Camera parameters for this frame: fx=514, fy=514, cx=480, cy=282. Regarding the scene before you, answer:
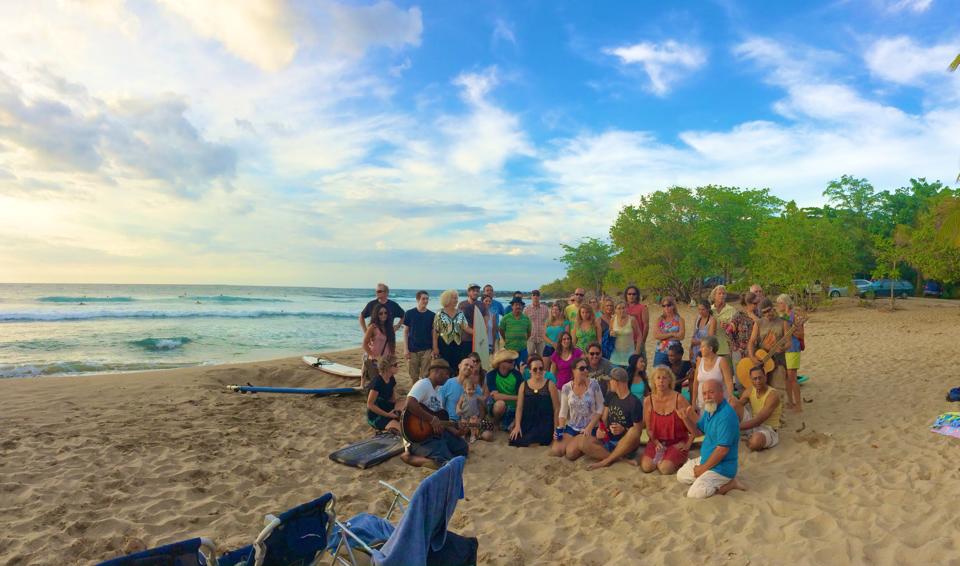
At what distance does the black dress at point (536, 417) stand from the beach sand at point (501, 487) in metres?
0.18

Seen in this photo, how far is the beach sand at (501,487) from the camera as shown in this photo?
362 cm

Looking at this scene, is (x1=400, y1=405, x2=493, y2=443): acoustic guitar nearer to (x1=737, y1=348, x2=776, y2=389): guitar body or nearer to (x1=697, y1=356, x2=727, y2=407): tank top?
(x1=697, y1=356, x2=727, y2=407): tank top

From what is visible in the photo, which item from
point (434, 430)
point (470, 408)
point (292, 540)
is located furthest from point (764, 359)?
point (292, 540)

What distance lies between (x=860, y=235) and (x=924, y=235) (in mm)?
12262

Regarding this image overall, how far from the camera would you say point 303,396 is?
8367mm

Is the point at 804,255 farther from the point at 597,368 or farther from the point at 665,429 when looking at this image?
the point at 665,429

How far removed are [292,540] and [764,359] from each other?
5822 mm

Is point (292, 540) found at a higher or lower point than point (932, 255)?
lower

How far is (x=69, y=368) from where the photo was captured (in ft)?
37.3

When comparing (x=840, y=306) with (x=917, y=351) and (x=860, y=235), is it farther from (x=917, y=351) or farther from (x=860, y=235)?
(x=917, y=351)

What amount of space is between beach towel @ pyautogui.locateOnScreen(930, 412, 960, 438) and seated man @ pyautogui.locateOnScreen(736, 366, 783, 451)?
1.64 metres

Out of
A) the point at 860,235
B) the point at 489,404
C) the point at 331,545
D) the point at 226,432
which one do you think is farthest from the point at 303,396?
the point at 860,235

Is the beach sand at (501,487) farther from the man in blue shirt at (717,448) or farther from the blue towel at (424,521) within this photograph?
the blue towel at (424,521)

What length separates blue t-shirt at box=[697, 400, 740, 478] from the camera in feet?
14.2
